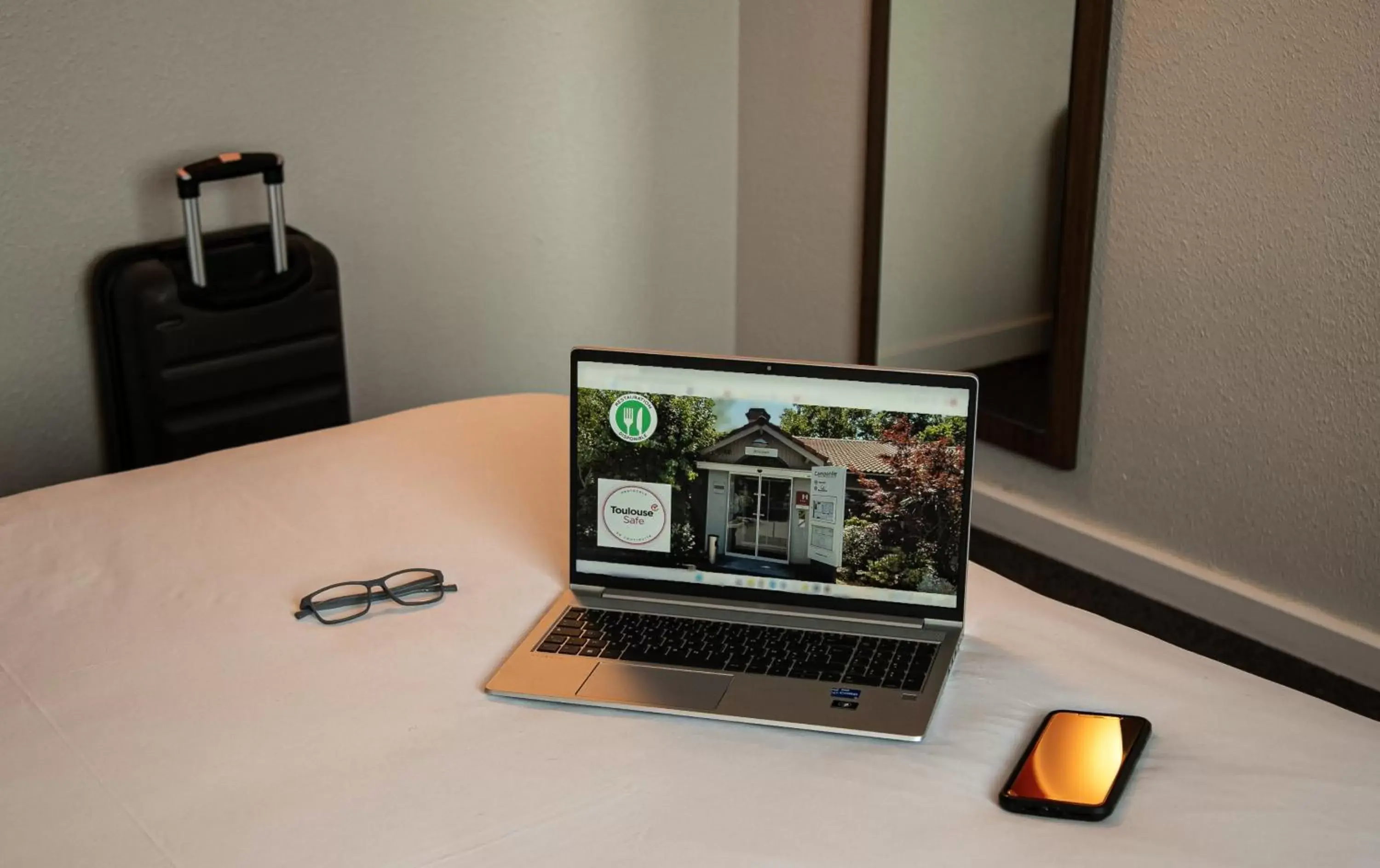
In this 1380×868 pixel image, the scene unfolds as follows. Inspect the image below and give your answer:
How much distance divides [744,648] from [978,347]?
5.17ft

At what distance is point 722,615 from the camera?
1395 millimetres

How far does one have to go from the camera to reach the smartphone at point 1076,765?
1.06m

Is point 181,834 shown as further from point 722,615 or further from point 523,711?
point 722,615

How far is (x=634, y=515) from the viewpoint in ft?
4.69

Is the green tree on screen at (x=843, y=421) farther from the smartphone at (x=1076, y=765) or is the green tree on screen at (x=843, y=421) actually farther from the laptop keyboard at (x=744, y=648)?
the smartphone at (x=1076, y=765)

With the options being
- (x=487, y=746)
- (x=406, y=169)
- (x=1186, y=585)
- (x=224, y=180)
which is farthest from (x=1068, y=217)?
(x=487, y=746)

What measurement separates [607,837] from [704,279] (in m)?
2.31

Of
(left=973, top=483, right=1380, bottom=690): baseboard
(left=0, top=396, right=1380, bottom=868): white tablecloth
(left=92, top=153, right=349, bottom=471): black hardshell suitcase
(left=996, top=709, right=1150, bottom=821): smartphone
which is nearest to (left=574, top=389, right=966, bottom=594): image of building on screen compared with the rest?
(left=0, top=396, right=1380, bottom=868): white tablecloth

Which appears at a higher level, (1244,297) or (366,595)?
(1244,297)

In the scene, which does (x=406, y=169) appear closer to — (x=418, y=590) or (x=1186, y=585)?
(x=418, y=590)

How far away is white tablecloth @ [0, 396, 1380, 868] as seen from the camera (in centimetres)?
104

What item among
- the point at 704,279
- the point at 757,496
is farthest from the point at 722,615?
the point at 704,279

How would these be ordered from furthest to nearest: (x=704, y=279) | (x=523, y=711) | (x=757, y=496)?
(x=704, y=279)
(x=757, y=496)
(x=523, y=711)

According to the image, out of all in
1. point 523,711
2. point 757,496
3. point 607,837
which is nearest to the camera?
point 607,837
